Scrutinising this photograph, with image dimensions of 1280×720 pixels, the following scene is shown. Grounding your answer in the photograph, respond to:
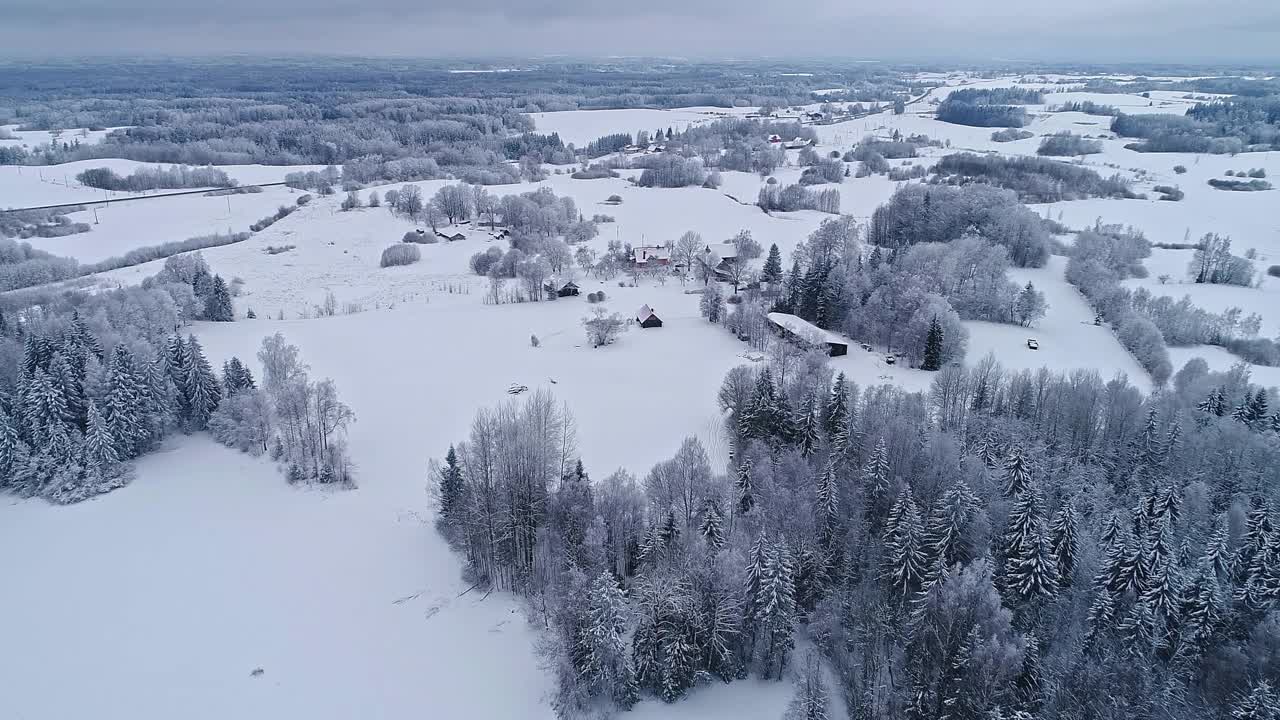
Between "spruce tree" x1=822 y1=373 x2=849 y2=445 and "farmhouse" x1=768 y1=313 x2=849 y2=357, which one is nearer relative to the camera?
"spruce tree" x1=822 y1=373 x2=849 y2=445

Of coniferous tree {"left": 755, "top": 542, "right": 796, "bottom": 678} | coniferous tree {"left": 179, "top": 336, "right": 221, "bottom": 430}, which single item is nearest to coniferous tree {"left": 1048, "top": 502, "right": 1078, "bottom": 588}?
coniferous tree {"left": 755, "top": 542, "right": 796, "bottom": 678}

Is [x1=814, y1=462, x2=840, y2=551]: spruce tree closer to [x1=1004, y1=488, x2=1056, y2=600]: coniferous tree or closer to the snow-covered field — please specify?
[x1=1004, y1=488, x2=1056, y2=600]: coniferous tree

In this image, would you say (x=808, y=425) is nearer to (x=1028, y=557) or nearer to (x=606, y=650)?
(x=1028, y=557)

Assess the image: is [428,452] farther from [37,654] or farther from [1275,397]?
[1275,397]

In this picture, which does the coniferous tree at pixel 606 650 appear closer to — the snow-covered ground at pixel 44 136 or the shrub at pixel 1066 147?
the shrub at pixel 1066 147

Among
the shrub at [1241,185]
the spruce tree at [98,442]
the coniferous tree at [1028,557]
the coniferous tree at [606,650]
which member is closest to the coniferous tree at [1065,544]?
the coniferous tree at [1028,557]

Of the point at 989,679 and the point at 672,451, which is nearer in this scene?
the point at 989,679

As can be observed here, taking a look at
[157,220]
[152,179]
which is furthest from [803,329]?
[152,179]

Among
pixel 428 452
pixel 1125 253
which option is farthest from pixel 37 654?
pixel 1125 253
